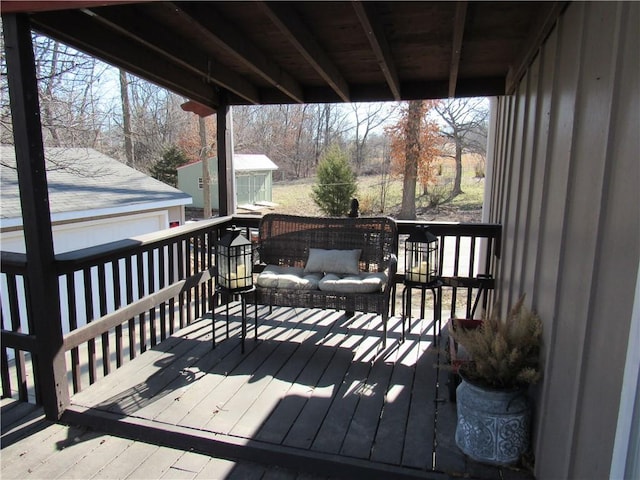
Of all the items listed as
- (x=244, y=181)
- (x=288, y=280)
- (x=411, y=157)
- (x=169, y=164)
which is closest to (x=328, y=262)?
(x=288, y=280)

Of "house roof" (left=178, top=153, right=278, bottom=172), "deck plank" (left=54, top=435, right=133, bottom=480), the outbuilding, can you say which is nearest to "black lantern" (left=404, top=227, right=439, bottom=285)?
"deck plank" (left=54, top=435, right=133, bottom=480)

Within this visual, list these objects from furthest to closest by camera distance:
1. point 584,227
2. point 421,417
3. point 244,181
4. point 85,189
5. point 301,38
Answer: point 244,181 → point 85,189 → point 301,38 → point 421,417 → point 584,227

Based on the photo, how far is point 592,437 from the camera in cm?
126

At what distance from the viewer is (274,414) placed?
7.78 ft

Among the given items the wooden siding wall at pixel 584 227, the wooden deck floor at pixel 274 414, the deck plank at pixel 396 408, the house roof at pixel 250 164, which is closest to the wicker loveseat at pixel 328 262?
the deck plank at pixel 396 408

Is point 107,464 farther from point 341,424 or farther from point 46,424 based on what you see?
point 341,424

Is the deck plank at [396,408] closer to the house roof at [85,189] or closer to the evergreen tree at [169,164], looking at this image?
the house roof at [85,189]

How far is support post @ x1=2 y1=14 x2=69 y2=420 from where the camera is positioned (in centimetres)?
207

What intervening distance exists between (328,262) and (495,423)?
6.12 ft

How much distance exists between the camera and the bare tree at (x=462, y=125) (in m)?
16.3

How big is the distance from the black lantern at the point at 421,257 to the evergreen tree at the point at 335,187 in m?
11.4

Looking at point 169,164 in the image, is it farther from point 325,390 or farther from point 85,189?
point 325,390

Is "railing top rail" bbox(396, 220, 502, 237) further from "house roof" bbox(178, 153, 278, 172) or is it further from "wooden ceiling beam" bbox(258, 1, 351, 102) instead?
"house roof" bbox(178, 153, 278, 172)

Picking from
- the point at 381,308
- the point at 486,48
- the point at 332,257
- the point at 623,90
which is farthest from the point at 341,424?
the point at 486,48
